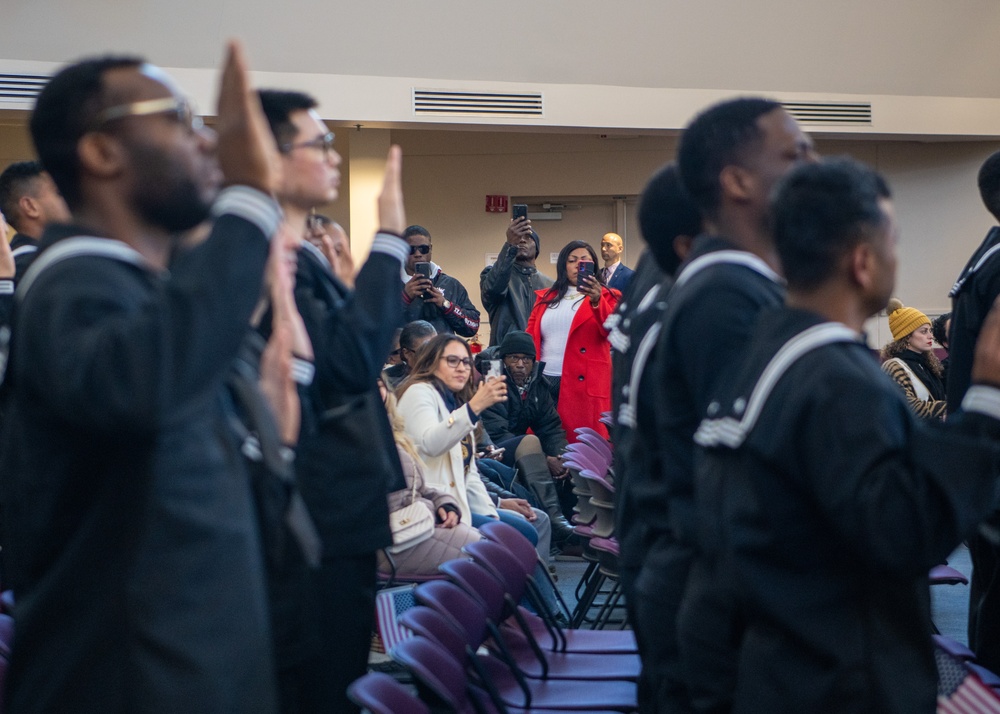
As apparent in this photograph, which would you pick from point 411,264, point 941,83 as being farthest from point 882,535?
point 941,83

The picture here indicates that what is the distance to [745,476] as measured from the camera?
162 cm

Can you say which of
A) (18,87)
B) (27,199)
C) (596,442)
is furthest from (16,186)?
(18,87)

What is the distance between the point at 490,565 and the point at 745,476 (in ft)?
4.98

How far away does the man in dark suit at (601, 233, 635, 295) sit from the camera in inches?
283

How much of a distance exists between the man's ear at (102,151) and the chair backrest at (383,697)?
0.98 meters

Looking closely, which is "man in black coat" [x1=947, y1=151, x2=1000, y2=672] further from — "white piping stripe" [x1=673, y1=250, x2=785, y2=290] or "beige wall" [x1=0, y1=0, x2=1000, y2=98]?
"beige wall" [x1=0, y1=0, x2=1000, y2=98]

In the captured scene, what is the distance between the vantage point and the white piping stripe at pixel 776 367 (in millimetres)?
1573

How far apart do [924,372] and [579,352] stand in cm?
183

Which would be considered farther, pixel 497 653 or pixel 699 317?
pixel 497 653

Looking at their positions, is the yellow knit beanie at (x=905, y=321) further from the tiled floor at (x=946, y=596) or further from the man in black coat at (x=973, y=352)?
the man in black coat at (x=973, y=352)

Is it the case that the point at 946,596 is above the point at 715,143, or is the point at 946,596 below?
below

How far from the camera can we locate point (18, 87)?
7984mm

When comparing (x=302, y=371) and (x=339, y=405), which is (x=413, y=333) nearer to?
(x=339, y=405)

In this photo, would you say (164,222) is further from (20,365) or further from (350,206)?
(350,206)
